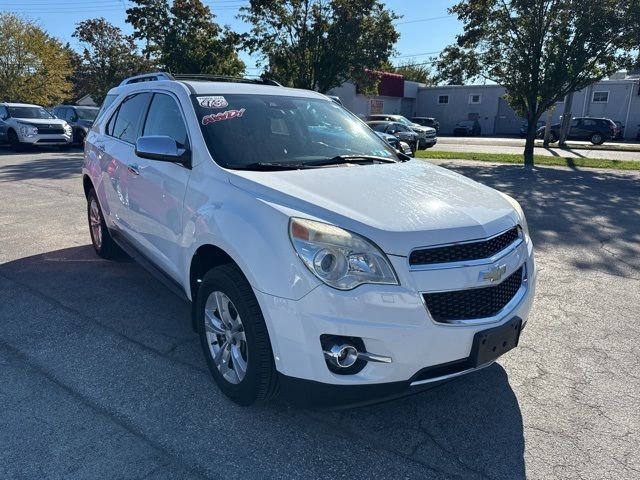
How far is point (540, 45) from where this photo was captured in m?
16.3

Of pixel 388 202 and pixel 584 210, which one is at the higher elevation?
pixel 388 202

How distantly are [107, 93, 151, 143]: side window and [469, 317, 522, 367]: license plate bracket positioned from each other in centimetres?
338

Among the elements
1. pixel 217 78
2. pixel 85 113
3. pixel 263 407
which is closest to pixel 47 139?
pixel 85 113

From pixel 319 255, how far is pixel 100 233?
12.9ft

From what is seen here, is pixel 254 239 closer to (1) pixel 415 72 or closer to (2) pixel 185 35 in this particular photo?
(2) pixel 185 35

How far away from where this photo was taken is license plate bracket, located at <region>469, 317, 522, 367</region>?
2.54 meters

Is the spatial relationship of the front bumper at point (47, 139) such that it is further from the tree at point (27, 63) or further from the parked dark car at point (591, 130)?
the parked dark car at point (591, 130)

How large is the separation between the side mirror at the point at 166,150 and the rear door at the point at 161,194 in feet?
0.26

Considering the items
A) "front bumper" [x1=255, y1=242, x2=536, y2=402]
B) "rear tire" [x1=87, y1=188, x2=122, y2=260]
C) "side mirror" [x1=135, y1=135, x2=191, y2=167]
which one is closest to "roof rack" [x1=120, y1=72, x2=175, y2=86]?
"side mirror" [x1=135, y1=135, x2=191, y2=167]

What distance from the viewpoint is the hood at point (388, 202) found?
98.0 inches

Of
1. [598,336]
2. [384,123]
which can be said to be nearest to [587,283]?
[598,336]

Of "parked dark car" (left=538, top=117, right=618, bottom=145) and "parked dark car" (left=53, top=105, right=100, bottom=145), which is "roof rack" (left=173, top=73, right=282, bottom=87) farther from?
"parked dark car" (left=538, top=117, right=618, bottom=145)

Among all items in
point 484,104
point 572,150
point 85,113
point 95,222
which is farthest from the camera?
point 484,104

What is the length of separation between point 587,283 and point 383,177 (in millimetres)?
3098
